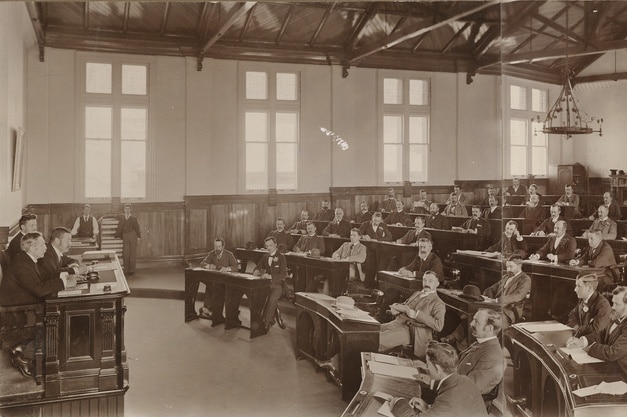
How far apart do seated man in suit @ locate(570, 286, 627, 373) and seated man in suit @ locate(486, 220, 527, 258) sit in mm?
917

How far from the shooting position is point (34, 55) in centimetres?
380

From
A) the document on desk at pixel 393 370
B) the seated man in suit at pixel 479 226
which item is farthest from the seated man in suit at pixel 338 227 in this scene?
the document on desk at pixel 393 370

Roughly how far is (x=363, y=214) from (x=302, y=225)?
0.58 meters

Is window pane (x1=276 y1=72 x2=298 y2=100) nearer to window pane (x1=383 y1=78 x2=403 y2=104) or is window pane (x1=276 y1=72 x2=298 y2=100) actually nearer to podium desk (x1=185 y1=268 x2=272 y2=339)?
window pane (x1=383 y1=78 x2=403 y2=104)

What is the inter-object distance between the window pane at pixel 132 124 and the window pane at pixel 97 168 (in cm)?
17

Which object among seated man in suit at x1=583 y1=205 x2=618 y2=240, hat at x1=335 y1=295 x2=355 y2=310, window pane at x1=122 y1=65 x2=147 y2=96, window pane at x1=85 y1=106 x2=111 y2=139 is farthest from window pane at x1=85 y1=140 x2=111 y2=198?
seated man in suit at x1=583 y1=205 x2=618 y2=240

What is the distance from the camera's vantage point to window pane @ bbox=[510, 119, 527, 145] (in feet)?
16.0

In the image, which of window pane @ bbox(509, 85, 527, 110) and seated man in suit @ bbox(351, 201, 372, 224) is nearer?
seated man in suit @ bbox(351, 201, 372, 224)

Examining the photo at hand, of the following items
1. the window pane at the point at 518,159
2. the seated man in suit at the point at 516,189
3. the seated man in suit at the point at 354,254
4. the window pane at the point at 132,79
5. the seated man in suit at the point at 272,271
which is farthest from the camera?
the window pane at the point at 518,159

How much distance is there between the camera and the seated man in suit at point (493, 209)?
466 centimetres

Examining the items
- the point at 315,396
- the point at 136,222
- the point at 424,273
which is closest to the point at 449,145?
the point at 424,273

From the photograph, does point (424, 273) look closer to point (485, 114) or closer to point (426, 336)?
point (426, 336)

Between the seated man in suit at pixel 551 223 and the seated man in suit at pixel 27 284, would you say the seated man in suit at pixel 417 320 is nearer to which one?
the seated man in suit at pixel 551 223

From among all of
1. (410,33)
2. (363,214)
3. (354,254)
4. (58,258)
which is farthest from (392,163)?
(58,258)
